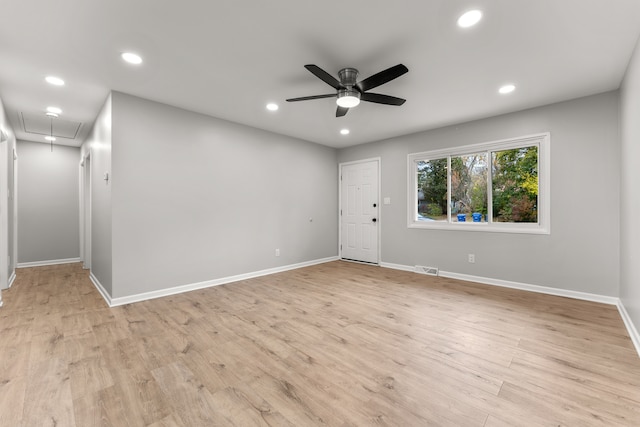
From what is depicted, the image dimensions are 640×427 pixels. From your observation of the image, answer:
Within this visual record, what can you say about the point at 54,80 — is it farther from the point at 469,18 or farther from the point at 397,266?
the point at 397,266

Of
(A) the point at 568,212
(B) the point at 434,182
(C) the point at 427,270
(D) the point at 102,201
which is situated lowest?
(C) the point at 427,270

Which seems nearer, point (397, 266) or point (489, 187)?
point (489, 187)

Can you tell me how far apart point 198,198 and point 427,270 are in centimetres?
397

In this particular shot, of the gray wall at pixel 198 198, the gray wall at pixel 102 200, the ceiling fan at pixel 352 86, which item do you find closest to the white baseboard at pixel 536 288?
the gray wall at pixel 198 198

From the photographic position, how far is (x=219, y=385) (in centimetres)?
181

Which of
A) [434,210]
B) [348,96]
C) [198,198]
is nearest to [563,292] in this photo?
[434,210]

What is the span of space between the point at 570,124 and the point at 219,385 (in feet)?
16.0

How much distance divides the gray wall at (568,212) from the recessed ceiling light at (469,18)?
2.53 m

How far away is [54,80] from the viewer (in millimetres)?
3029

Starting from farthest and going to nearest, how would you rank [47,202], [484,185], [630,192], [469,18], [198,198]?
[47,202] < [484,185] < [198,198] < [630,192] < [469,18]

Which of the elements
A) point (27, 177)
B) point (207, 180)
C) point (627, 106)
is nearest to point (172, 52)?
point (207, 180)

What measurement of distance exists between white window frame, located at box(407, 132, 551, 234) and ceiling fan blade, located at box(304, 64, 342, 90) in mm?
2855

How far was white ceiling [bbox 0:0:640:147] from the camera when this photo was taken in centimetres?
198

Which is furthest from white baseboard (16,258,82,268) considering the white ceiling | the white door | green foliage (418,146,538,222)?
green foliage (418,146,538,222)
